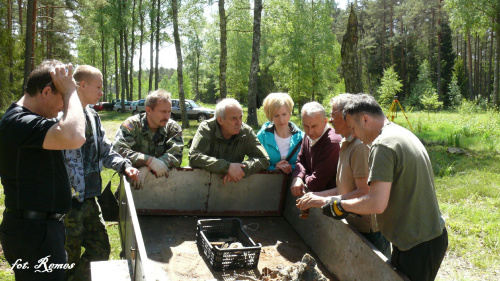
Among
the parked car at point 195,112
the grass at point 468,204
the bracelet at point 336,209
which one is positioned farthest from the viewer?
the parked car at point 195,112

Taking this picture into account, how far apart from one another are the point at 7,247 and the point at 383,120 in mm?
2559

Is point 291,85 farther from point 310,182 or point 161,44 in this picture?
point 310,182

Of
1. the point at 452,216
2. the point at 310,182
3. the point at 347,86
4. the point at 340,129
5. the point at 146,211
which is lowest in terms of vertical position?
the point at 452,216

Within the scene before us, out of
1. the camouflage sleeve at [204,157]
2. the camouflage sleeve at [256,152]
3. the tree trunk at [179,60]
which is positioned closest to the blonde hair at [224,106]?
the camouflage sleeve at [204,157]

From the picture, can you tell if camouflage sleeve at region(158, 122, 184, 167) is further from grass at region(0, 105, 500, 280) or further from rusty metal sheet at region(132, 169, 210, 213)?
grass at region(0, 105, 500, 280)

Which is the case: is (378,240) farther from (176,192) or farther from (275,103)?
(176,192)

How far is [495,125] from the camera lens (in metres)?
14.5

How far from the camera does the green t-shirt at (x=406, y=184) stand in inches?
97.3

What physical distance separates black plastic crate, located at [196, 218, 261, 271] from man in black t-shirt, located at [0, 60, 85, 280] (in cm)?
121

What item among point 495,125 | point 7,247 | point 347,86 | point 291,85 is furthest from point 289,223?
point 291,85

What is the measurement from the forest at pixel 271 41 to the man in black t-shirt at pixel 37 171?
667cm

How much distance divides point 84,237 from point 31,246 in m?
1.10

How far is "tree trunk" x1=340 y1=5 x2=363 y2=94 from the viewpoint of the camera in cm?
823

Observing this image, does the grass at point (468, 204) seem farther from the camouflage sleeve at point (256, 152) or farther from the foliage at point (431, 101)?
the foliage at point (431, 101)
